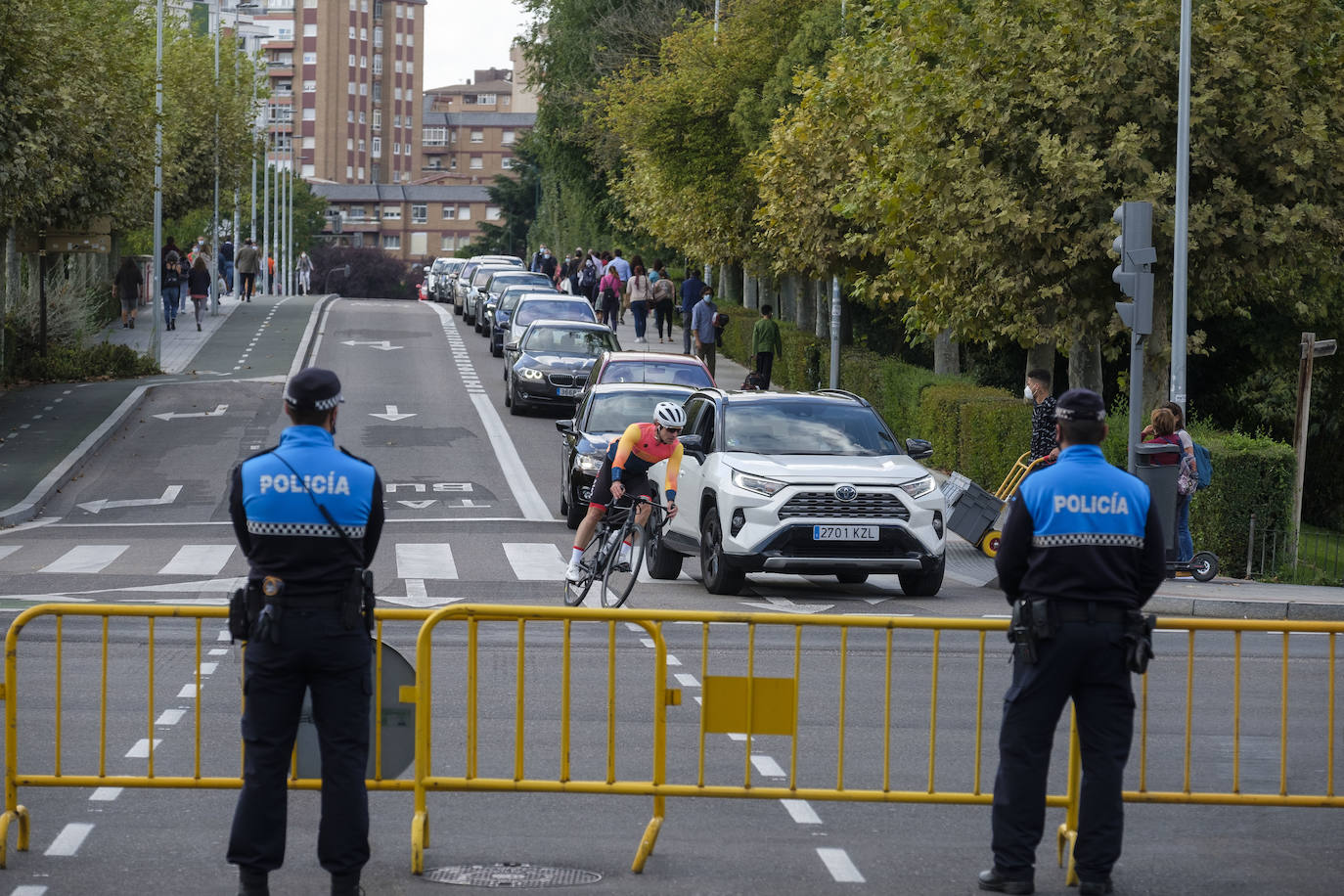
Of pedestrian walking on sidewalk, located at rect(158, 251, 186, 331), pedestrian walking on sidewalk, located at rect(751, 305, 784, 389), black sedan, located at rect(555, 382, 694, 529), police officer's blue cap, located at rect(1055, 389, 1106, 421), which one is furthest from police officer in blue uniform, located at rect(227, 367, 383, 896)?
pedestrian walking on sidewalk, located at rect(158, 251, 186, 331)

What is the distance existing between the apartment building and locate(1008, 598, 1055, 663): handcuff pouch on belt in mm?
172553

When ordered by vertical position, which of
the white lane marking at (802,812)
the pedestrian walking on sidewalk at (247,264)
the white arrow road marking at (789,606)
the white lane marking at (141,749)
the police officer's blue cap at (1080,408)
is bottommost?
the white arrow road marking at (789,606)

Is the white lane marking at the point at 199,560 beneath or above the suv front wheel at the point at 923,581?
beneath

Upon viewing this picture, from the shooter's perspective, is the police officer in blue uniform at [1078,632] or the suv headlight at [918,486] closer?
the police officer in blue uniform at [1078,632]

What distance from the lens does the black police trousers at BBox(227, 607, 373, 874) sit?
250 inches

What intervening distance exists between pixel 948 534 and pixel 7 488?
1177 cm

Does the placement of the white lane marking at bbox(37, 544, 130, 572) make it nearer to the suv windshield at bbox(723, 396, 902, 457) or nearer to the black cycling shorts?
the black cycling shorts

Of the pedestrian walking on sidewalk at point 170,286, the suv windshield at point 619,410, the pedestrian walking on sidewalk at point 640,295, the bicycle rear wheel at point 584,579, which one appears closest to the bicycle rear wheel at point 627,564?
the bicycle rear wheel at point 584,579

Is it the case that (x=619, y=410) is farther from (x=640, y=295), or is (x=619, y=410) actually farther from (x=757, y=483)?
(x=640, y=295)

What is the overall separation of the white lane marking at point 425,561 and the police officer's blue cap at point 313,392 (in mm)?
10520

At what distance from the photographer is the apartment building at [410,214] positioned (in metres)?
177

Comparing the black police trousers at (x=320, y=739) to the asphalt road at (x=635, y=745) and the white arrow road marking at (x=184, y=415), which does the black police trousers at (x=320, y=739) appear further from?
the white arrow road marking at (x=184, y=415)

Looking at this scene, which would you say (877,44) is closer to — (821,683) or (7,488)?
(7,488)

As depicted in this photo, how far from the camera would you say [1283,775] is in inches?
314
